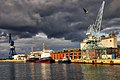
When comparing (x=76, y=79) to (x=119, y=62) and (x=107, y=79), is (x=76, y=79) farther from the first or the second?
(x=119, y=62)

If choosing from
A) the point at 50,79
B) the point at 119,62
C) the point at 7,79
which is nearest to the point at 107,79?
the point at 50,79

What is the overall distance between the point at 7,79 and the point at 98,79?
33.4 meters

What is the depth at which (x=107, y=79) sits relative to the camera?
9031cm

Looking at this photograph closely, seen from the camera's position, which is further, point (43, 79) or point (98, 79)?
point (43, 79)

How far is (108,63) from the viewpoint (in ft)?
605

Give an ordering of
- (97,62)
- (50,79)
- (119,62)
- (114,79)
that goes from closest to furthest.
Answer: (114,79) < (50,79) < (119,62) < (97,62)

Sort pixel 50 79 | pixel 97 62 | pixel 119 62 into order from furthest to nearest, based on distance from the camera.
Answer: pixel 97 62
pixel 119 62
pixel 50 79

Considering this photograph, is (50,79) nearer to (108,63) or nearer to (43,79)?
(43,79)

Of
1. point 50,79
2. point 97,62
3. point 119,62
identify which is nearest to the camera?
point 50,79

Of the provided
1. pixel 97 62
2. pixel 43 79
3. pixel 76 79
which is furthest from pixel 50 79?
pixel 97 62

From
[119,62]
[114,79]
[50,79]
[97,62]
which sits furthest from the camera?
[97,62]

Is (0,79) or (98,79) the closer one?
(98,79)

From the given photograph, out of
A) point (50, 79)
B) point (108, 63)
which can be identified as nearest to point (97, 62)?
point (108, 63)

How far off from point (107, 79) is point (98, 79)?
2944 millimetres
